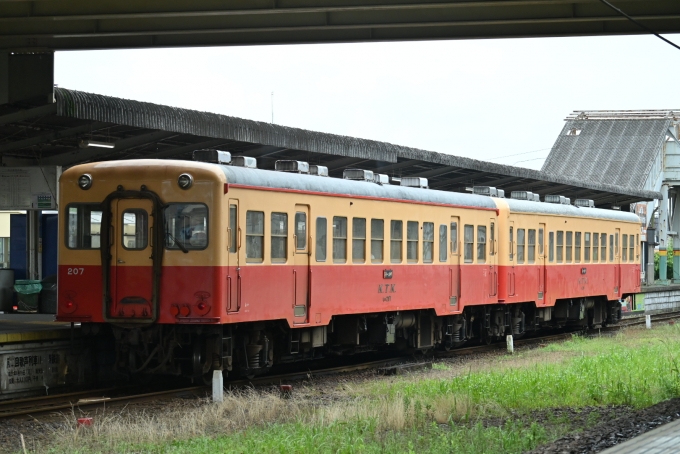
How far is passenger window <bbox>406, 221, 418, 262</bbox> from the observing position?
18.9 metres

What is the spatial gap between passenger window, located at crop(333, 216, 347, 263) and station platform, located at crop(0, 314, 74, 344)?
170 inches

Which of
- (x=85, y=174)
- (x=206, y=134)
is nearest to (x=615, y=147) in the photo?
(x=206, y=134)

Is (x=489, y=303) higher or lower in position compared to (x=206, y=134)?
lower

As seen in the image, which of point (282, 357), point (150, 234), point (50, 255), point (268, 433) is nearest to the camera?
point (268, 433)

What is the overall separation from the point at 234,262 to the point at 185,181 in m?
1.33

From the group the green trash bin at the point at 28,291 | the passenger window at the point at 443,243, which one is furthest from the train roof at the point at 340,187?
the green trash bin at the point at 28,291

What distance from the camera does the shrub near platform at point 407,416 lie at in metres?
9.84

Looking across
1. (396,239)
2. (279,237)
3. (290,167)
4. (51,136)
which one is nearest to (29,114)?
(51,136)

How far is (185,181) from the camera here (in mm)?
14008

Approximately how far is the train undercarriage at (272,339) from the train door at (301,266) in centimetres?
35

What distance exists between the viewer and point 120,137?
1912 cm

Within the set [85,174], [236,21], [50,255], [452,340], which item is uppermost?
[236,21]

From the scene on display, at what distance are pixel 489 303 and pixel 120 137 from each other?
8.71 metres

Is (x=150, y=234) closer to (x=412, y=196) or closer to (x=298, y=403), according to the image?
(x=298, y=403)
